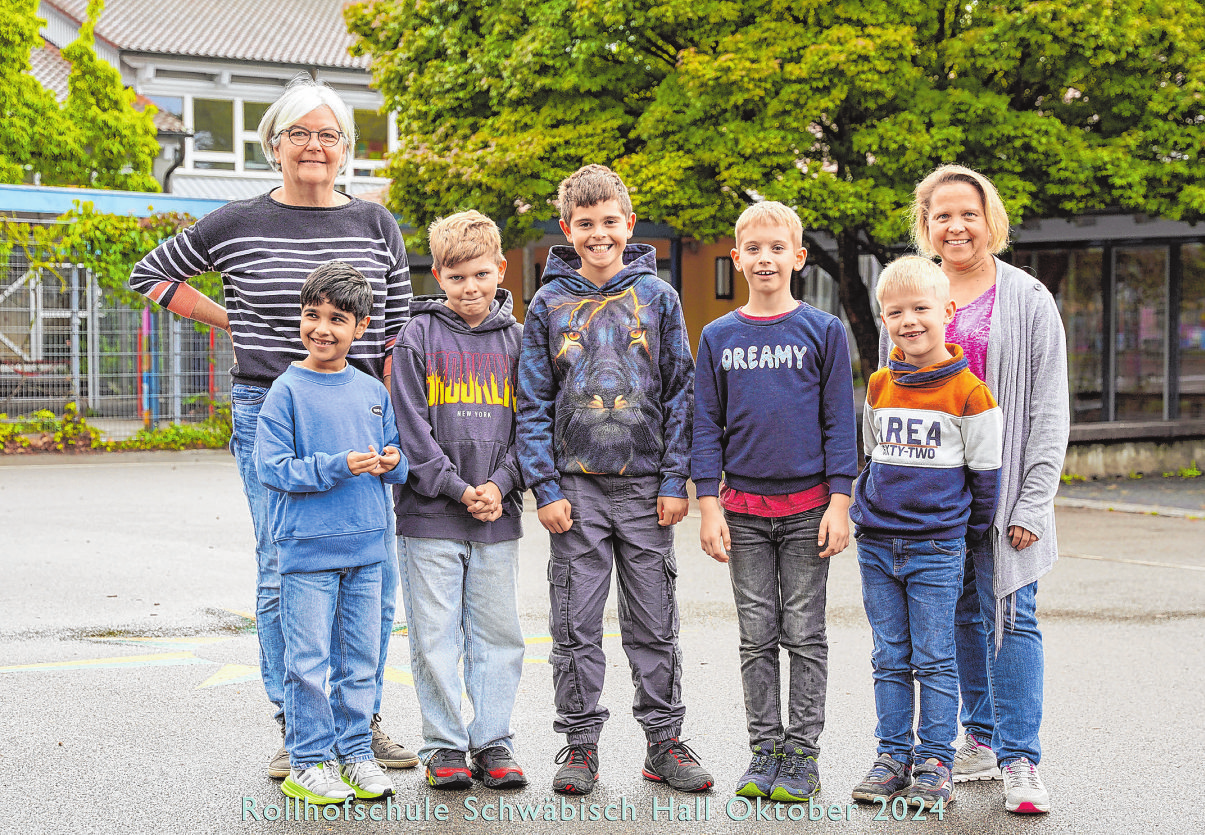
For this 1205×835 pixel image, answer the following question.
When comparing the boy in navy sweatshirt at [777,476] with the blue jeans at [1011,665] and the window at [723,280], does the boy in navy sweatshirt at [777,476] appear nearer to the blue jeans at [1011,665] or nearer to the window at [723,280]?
the blue jeans at [1011,665]

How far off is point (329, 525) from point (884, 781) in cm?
190

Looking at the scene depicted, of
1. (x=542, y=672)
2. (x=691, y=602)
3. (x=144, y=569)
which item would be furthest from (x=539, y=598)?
(x=144, y=569)

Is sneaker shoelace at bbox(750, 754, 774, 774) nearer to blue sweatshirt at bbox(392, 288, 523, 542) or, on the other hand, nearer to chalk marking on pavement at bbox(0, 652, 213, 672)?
blue sweatshirt at bbox(392, 288, 523, 542)

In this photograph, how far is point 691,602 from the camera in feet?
24.1

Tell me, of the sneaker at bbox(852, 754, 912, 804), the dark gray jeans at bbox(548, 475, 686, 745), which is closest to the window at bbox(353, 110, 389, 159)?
the dark gray jeans at bbox(548, 475, 686, 745)

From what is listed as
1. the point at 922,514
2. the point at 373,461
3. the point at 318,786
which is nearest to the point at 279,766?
the point at 318,786

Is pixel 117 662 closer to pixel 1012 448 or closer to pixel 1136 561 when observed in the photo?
pixel 1012 448

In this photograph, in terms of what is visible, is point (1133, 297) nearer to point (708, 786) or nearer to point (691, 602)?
point (691, 602)

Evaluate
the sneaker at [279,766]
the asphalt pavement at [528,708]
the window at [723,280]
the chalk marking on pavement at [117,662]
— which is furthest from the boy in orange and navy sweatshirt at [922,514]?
the window at [723,280]

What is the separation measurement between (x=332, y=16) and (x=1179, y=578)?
35.0m

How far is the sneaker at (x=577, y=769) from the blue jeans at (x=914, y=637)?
93 centimetres

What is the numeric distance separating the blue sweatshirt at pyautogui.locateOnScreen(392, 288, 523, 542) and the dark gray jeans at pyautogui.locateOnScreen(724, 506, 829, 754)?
81 cm

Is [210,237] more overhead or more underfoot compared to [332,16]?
more underfoot

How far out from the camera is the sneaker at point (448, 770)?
390 cm
